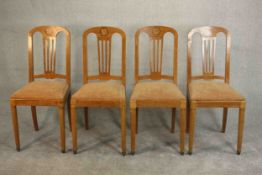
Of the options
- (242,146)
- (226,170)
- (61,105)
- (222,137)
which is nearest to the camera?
(226,170)

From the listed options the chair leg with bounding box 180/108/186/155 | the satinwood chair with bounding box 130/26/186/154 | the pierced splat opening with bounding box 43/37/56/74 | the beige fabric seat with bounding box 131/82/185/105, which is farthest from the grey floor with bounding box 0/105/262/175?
the pierced splat opening with bounding box 43/37/56/74

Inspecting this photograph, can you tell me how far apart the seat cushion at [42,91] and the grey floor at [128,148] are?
1.44 feet

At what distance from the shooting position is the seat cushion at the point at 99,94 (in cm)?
276

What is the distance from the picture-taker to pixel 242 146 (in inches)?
118

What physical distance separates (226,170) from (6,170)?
153cm

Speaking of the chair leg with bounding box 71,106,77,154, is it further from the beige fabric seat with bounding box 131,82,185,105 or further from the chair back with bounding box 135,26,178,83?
the chair back with bounding box 135,26,178,83

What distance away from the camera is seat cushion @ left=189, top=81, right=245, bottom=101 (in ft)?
9.02

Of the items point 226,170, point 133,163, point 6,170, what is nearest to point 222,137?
point 226,170

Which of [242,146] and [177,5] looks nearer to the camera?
[242,146]

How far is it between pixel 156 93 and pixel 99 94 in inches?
16.9

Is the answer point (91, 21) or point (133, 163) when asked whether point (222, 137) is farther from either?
point (91, 21)

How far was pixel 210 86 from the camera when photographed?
298cm

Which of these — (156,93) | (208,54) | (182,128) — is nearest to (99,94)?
(156,93)

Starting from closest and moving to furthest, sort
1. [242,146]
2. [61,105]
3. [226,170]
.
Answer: [226,170] → [61,105] → [242,146]
